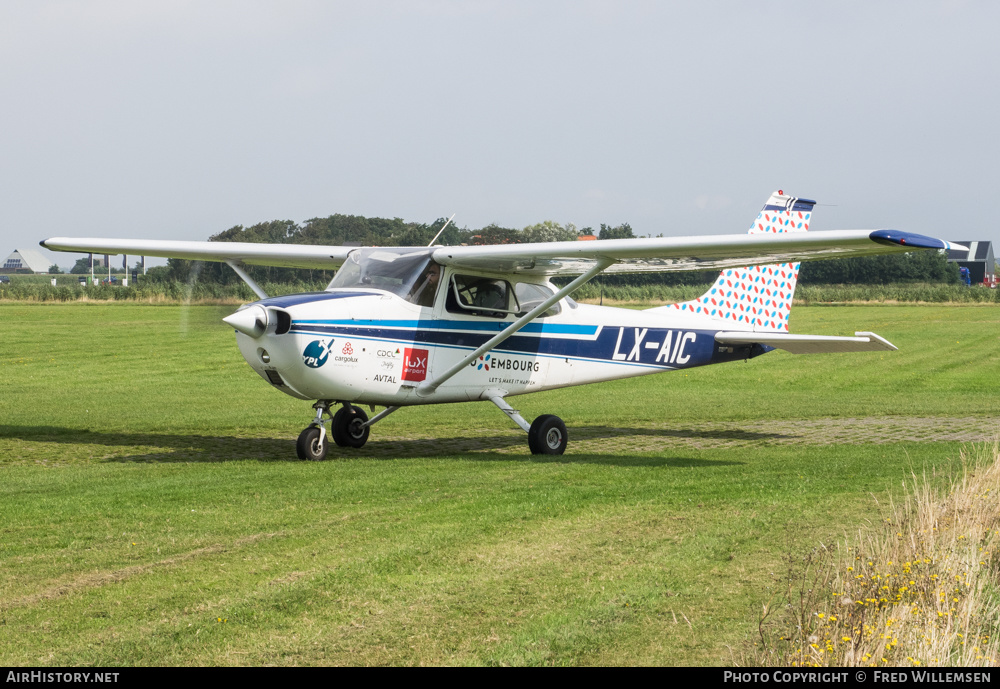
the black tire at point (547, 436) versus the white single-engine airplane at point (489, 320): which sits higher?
the white single-engine airplane at point (489, 320)

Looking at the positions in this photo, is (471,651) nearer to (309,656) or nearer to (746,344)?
(309,656)

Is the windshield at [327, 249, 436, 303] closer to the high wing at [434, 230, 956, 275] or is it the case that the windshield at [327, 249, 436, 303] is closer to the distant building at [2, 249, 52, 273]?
the high wing at [434, 230, 956, 275]

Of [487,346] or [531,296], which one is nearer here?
[487,346]

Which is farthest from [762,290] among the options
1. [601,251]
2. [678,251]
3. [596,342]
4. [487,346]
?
[487,346]

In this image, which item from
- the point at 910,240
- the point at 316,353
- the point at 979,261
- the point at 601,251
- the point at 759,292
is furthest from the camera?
the point at 979,261

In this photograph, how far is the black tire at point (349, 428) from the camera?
14336mm

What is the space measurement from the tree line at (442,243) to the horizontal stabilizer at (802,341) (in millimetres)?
2080

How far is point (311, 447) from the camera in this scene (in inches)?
497

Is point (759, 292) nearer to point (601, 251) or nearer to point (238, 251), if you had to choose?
point (601, 251)

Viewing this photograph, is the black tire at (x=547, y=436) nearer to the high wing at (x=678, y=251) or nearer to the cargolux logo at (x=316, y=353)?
the high wing at (x=678, y=251)

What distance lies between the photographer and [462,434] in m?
16.2

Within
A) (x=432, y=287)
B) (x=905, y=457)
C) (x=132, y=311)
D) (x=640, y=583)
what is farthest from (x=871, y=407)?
(x=132, y=311)

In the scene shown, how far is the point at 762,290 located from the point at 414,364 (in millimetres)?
6748

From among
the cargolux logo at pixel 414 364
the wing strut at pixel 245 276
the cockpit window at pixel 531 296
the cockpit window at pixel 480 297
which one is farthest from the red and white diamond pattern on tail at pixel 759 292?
the wing strut at pixel 245 276
